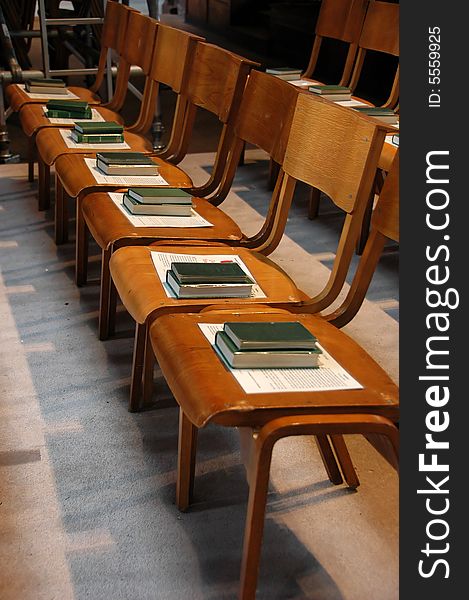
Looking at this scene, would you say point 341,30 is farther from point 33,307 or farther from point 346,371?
point 346,371

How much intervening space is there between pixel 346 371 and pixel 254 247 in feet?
3.52

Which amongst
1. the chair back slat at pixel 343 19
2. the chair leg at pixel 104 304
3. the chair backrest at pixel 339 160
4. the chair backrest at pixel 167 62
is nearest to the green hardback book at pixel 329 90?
the chair back slat at pixel 343 19

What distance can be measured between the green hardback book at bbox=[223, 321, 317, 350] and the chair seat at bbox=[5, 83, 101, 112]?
3319mm

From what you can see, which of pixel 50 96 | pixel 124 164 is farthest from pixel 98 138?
pixel 50 96

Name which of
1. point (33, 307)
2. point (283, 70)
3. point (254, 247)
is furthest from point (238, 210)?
point (254, 247)

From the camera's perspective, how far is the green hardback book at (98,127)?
173 inches

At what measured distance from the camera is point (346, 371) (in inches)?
89.4

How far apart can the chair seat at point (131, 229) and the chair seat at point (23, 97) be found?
1.91 metres

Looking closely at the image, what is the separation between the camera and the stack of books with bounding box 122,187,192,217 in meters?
3.42

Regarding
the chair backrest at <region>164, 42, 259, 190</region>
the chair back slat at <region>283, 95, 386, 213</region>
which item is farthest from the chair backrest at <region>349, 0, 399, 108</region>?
the chair back slat at <region>283, 95, 386, 213</region>

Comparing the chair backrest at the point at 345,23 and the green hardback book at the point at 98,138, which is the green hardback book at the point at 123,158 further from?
the chair backrest at the point at 345,23

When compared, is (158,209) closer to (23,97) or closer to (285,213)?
(285,213)

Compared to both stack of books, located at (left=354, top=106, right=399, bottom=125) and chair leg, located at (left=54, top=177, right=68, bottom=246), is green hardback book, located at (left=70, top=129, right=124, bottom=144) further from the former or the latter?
stack of books, located at (left=354, top=106, right=399, bottom=125)

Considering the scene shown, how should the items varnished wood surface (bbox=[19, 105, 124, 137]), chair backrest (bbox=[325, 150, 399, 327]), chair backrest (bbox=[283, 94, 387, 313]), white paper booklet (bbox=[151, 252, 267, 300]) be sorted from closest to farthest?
1. chair backrest (bbox=[325, 150, 399, 327])
2. chair backrest (bbox=[283, 94, 387, 313])
3. white paper booklet (bbox=[151, 252, 267, 300])
4. varnished wood surface (bbox=[19, 105, 124, 137])
